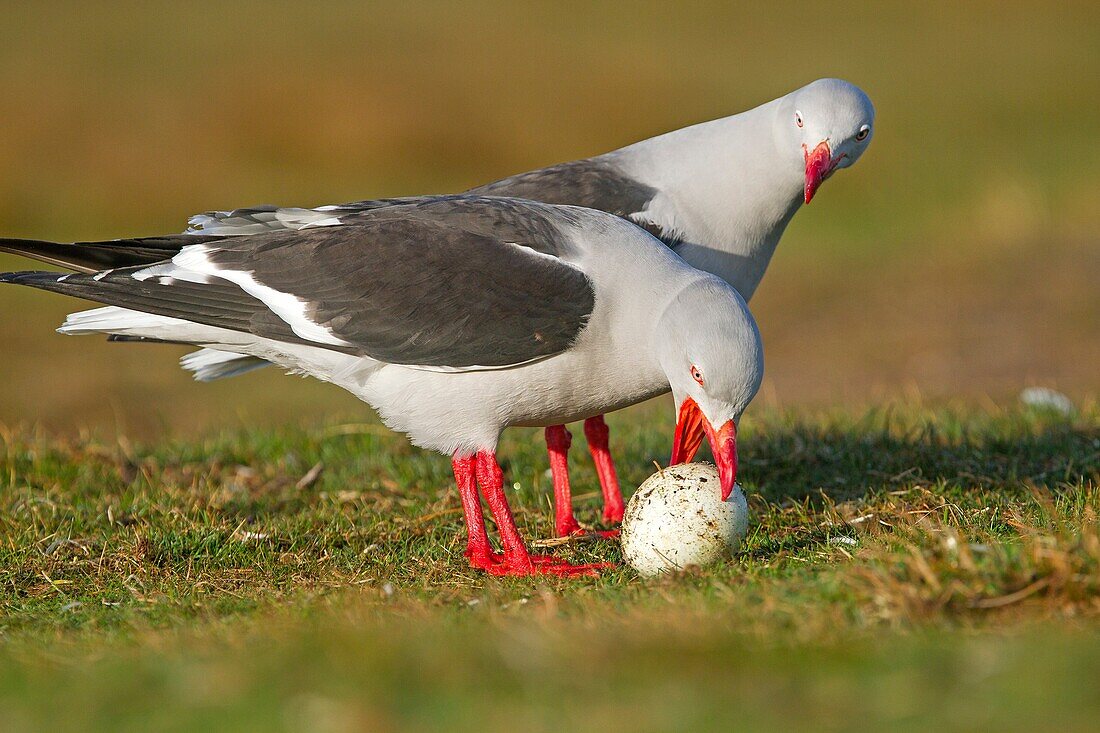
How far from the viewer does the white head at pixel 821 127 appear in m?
6.69

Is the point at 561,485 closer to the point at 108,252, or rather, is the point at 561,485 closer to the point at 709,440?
the point at 709,440

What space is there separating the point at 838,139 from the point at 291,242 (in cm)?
276

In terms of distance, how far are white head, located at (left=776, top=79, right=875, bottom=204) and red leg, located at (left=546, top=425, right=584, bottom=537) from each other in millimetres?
1675

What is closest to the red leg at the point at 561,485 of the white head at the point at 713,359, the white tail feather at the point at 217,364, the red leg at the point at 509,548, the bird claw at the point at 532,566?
the red leg at the point at 509,548

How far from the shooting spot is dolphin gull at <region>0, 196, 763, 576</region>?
17.7ft

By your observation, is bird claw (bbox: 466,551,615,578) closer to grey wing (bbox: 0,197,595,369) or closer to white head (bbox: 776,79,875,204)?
grey wing (bbox: 0,197,595,369)

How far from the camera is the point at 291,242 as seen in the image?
5.89m

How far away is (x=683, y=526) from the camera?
5023 mm

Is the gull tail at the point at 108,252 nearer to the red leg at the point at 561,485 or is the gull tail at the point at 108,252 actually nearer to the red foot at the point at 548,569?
the red leg at the point at 561,485


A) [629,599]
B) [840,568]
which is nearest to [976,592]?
[840,568]

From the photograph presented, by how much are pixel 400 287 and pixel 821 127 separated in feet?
7.94

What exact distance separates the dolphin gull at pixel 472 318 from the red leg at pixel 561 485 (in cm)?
52

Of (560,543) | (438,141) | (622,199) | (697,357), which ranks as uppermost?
(438,141)

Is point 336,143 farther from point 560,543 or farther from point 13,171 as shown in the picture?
point 560,543
